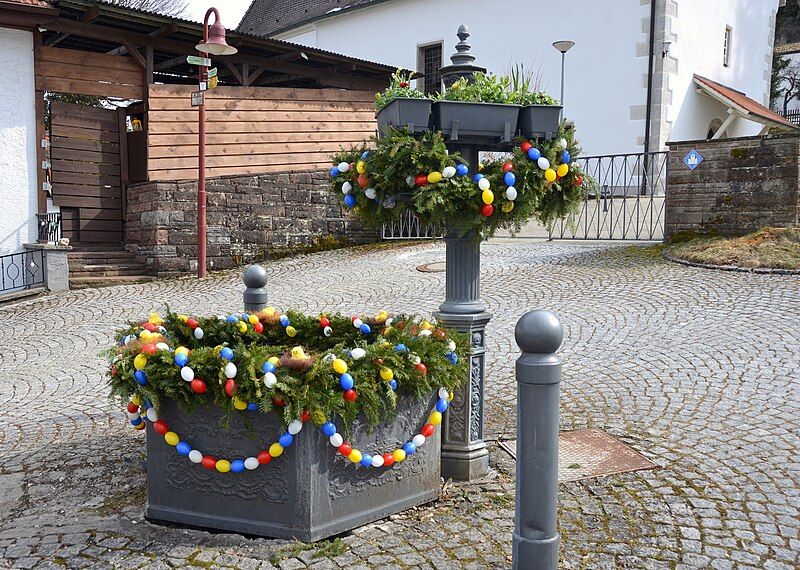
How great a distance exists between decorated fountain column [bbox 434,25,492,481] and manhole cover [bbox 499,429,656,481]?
0.25 metres

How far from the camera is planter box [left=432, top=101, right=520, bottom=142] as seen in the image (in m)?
3.61

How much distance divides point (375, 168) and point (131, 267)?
9.84 m

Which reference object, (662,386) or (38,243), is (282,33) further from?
(662,386)

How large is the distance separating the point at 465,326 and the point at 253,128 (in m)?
10.6

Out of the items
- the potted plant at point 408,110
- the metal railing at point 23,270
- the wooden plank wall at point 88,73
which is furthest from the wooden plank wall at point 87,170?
the potted plant at point 408,110

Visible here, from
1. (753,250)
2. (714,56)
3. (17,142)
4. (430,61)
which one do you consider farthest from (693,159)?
(430,61)

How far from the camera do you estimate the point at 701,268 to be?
9.81 meters

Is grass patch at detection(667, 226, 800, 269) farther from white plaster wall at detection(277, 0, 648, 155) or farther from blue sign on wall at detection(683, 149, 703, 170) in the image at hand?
white plaster wall at detection(277, 0, 648, 155)

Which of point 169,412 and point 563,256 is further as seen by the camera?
point 563,256

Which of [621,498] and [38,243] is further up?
[38,243]

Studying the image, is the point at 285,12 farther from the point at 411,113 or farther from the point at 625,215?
the point at 411,113

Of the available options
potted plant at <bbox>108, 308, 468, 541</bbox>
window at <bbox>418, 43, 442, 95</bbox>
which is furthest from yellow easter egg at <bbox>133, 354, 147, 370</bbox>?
window at <bbox>418, 43, 442, 95</bbox>

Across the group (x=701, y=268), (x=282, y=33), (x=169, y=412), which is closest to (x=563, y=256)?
(x=701, y=268)

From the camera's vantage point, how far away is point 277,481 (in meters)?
3.20
